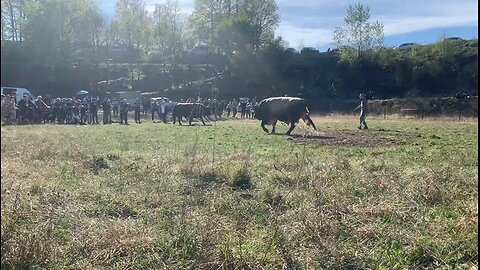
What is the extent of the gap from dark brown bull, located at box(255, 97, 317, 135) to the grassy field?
35.0 ft

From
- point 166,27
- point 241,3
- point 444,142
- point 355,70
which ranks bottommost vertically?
point 444,142

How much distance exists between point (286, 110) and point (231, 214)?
49.9ft

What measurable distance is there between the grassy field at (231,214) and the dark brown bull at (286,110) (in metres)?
10.7

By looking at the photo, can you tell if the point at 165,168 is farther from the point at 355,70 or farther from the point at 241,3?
the point at 355,70

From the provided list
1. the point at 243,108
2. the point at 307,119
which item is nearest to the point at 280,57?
the point at 307,119

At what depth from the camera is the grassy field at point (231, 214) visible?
4.72m

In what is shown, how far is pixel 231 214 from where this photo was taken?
6266mm

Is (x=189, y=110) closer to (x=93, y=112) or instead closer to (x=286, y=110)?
(x=93, y=112)

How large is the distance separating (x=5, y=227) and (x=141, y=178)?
169 inches

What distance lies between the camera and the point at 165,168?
31.3ft

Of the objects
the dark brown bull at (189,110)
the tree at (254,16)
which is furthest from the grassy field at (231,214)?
the dark brown bull at (189,110)

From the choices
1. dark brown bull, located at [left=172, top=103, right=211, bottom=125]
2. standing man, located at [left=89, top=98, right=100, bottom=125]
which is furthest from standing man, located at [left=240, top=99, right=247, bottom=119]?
standing man, located at [left=89, top=98, right=100, bottom=125]

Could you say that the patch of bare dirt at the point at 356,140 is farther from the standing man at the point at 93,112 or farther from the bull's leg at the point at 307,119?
the standing man at the point at 93,112

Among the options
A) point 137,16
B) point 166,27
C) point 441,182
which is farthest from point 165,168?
point 166,27
